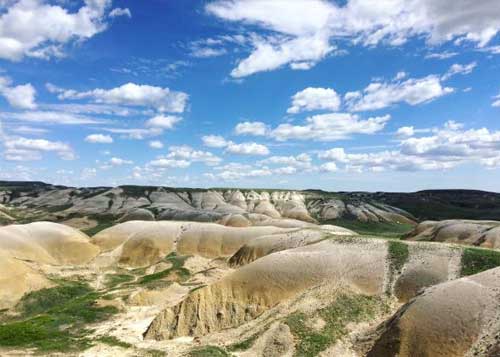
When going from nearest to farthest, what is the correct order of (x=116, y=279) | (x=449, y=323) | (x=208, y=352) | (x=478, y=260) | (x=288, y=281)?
(x=449, y=323) < (x=208, y=352) < (x=478, y=260) < (x=288, y=281) < (x=116, y=279)

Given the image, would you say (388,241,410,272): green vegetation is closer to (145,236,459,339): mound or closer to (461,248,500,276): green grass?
(145,236,459,339): mound

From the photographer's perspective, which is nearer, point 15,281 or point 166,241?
point 15,281

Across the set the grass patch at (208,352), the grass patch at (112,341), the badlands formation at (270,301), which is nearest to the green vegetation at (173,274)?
the badlands formation at (270,301)

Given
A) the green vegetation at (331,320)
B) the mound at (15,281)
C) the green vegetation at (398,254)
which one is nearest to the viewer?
the green vegetation at (331,320)

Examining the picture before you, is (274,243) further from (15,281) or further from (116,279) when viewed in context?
(15,281)

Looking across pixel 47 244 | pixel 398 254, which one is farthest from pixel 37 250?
pixel 398 254

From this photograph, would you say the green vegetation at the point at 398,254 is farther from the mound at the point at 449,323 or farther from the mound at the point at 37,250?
the mound at the point at 37,250
